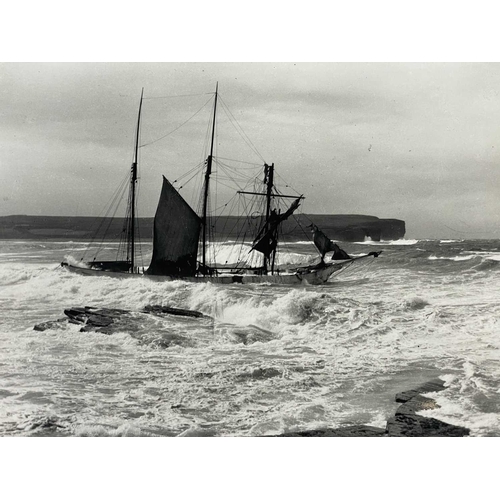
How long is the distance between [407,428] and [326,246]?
75.8 inches

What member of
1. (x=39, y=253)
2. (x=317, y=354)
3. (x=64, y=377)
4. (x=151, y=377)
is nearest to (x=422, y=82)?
(x=317, y=354)

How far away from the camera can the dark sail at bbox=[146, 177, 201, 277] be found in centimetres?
489

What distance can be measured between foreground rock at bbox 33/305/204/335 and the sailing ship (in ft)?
1.41

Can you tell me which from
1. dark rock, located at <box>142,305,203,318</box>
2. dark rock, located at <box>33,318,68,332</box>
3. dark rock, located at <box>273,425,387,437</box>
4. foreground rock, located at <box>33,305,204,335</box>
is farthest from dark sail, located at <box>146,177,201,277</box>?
dark rock, located at <box>273,425,387,437</box>

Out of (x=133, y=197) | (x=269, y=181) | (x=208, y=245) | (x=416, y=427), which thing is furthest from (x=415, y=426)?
(x=133, y=197)

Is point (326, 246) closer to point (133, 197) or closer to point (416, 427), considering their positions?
point (416, 427)

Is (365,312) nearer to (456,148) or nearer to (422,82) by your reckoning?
(456,148)

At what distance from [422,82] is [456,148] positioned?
0.70 metres

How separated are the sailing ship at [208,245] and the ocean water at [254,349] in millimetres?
151

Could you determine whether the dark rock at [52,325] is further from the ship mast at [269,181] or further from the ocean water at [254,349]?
the ship mast at [269,181]

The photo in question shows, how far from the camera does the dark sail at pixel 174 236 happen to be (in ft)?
16.0

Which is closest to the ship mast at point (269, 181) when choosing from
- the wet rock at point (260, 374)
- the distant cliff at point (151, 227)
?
the distant cliff at point (151, 227)

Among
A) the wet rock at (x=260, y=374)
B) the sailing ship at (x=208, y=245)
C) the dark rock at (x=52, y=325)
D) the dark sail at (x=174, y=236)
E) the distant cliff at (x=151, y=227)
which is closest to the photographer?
the wet rock at (x=260, y=374)

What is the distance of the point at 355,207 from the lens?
4.59m
